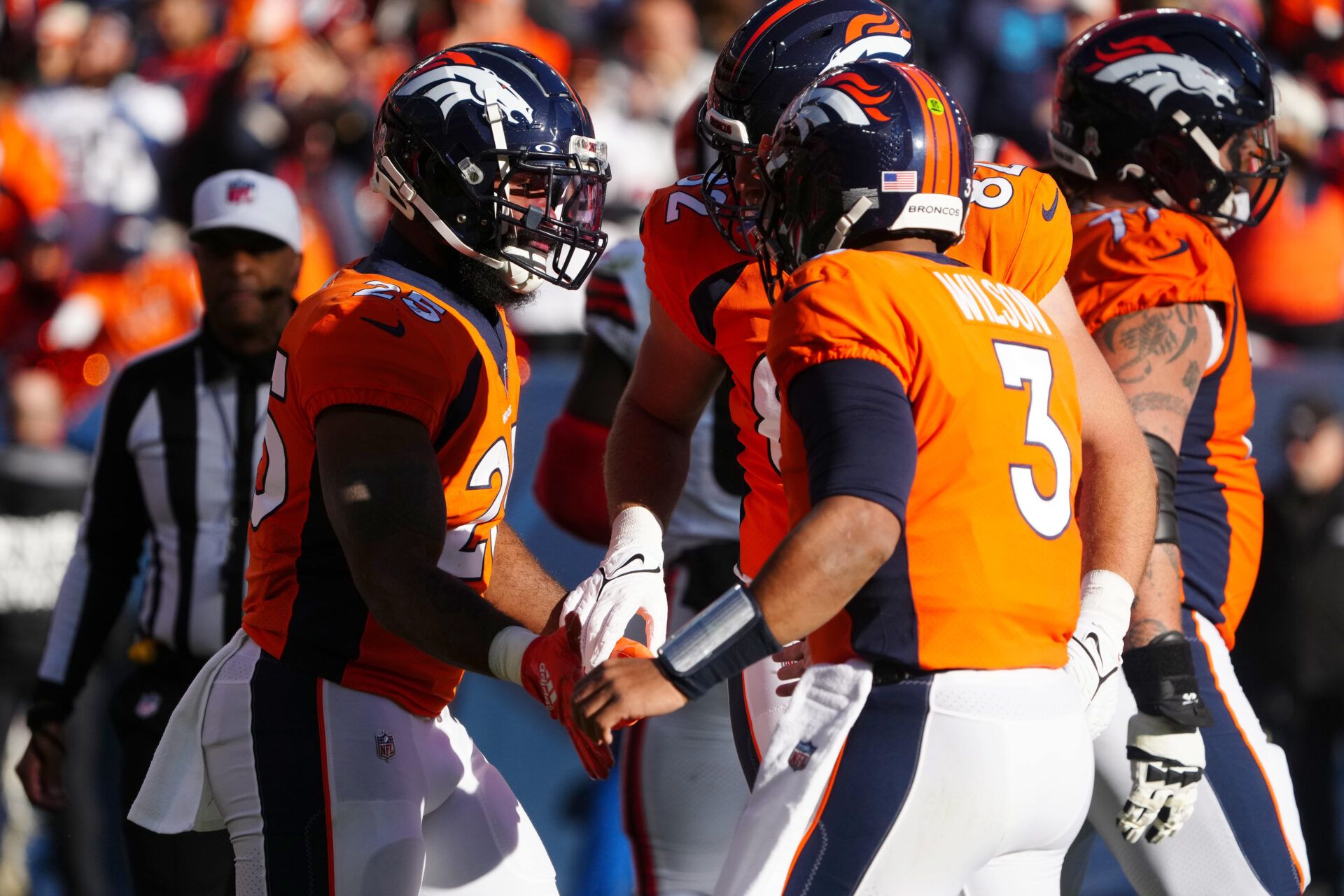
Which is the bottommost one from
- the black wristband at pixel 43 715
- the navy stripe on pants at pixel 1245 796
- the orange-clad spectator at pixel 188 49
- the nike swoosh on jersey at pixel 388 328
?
the orange-clad spectator at pixel 188 49

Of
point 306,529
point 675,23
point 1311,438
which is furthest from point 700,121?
point 675,23

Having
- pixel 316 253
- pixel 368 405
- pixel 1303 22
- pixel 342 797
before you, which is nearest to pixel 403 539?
pixel 368 405


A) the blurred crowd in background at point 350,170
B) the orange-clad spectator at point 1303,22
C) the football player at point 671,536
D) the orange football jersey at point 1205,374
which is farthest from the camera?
the orange-clad spectator at point 1303,22

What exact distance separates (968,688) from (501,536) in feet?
3.94

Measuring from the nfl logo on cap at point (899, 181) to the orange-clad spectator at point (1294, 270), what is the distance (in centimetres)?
438

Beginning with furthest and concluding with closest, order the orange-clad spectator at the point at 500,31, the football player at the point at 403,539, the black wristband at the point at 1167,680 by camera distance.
Answer: 1. the orange-clad spectator at the point at 500,31
2. the black wristband at the point at 1167,680
3. the football player at the point at 403,539

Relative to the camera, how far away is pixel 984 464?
2330 mm

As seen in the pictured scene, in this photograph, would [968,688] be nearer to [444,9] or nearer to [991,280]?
[991,280]

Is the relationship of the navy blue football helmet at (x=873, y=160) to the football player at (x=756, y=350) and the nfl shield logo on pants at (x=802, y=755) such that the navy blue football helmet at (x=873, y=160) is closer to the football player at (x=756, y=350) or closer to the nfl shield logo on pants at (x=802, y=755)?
the football player at (x=756, y=350)

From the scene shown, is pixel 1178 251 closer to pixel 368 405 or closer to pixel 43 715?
pixel 368 405

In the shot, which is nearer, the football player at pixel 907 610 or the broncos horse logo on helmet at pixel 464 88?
the football player at pixel 907 610

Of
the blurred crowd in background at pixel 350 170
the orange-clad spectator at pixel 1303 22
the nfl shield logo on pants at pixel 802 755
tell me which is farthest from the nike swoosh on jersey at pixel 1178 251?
the orange-clad spectator at pixel 1303 22

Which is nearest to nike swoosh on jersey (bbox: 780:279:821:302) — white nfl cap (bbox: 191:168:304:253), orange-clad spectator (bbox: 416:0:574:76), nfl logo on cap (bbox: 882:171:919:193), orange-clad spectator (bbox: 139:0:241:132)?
nfl logo on cap (bbox: 882:171:919:193)

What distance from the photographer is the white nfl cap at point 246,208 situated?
4352mm
